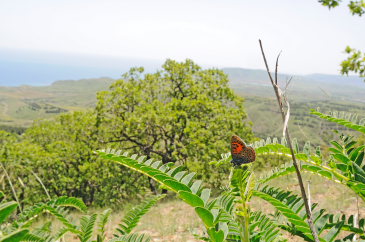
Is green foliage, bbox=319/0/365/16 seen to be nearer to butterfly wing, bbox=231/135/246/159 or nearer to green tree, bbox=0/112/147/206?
butterfly wing, bbox=231/135/246/159

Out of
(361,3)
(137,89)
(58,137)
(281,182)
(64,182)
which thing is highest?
(361,3)

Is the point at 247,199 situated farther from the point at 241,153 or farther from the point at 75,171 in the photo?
the point at 75,171

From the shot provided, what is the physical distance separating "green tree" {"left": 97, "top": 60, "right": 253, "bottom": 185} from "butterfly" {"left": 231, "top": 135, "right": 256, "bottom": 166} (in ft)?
35.8

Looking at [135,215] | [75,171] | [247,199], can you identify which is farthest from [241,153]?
[75,171]

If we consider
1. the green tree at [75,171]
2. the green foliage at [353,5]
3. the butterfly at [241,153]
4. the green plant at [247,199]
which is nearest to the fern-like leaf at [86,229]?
the green plant at [247,199]

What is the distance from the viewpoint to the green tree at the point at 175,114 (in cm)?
1265

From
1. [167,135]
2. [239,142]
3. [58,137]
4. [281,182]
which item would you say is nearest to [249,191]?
[239,142]

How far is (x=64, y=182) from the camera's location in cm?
1451

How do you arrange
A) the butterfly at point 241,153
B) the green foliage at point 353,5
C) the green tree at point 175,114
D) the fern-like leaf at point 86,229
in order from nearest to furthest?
1. the butterfly at point 241,153
2. the fern-like leaf at point 86,229
3. the green foliage at point 353,5
4. the green tree at point 175,114

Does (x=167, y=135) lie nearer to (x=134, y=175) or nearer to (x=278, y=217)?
(x=134, y=175)

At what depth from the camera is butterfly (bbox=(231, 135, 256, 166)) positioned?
84cm

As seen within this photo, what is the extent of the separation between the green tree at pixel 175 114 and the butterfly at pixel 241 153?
1091cm

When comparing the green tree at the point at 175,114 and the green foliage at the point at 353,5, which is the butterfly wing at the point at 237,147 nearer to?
the green foliage at the point at 353,5

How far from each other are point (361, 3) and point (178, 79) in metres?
10.4
